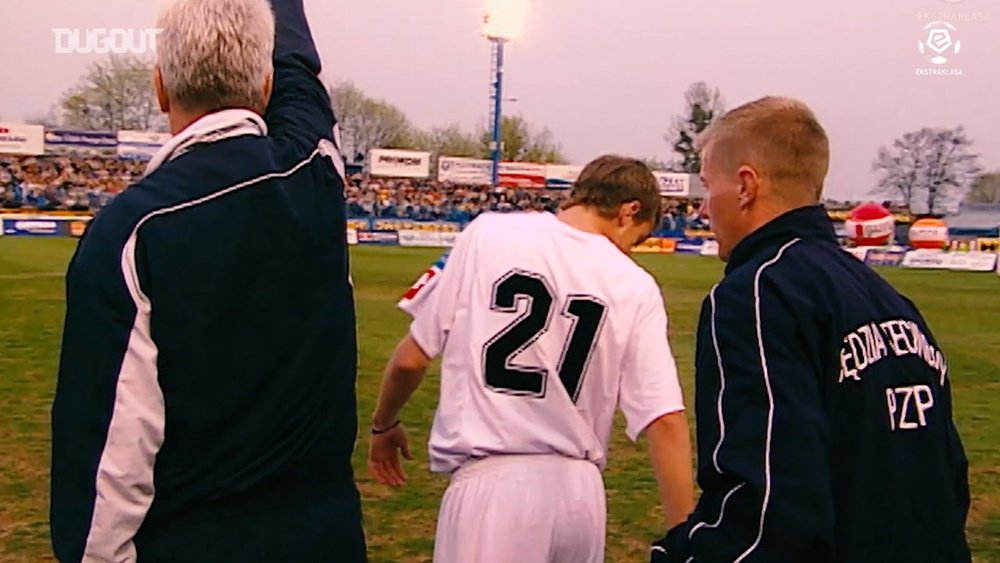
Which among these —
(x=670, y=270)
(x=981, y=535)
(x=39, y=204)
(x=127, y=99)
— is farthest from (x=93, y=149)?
(x=981, y=535)

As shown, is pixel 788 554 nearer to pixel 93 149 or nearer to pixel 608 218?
pixel 608 218

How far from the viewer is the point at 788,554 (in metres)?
2.07

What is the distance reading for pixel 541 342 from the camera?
320 centimetres

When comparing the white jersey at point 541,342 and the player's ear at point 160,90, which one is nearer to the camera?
the player's ear at point 160,90

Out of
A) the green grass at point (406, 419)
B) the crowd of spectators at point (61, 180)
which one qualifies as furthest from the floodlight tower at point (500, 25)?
the green grass at point (406, 419)

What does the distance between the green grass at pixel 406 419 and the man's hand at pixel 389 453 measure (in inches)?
84.4

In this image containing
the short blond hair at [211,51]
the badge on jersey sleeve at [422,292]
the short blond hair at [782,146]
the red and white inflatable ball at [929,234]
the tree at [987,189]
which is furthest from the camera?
the tree at [987,189]

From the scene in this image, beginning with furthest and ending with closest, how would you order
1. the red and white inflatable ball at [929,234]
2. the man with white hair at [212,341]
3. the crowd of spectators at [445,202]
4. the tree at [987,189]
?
the tree at [987,189], the crowd of spectators at [445,202], the red and white inflatable ball at [929,234], the man with white hair at [212,341]

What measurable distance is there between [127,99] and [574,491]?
63.2 m

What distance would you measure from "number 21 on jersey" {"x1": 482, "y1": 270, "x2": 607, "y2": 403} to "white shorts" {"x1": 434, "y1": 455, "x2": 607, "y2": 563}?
0.24 meters

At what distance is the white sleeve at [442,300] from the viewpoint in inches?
130

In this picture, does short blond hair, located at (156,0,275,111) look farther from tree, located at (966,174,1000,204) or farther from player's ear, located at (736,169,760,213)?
tree, located at (966,174,1000,204)

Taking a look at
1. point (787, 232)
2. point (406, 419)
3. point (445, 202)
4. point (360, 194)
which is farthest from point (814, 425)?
point (445, 202)

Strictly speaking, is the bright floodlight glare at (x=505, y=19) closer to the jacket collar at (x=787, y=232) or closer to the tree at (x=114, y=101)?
the tree at (x=114, y=101)
